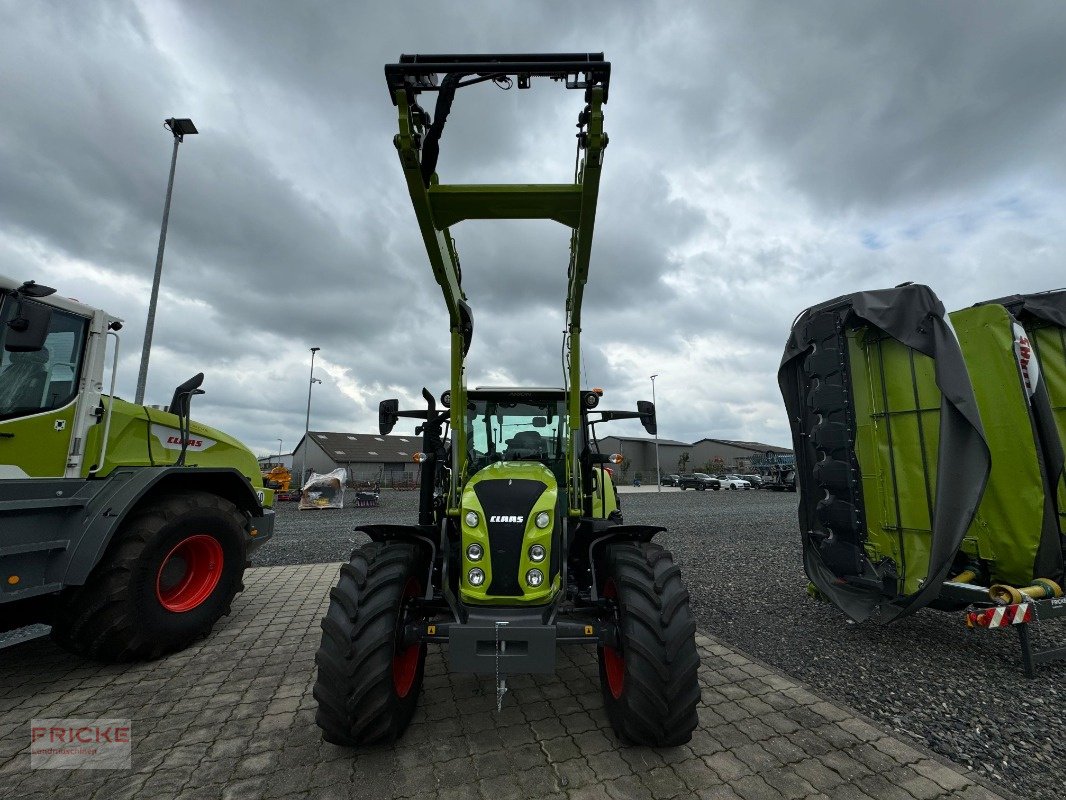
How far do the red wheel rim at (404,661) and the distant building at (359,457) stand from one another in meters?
37.5

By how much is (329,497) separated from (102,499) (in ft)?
50.4

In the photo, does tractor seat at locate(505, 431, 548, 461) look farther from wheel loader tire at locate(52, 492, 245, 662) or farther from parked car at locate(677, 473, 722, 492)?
parked car at locate(677, 473, 722, 492)

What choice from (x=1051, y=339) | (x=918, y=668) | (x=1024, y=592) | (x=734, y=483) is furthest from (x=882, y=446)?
(x=734, y=483)

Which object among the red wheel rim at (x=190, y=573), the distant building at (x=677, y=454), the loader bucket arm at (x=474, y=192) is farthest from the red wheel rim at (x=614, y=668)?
the distant building at (x=677, y=454)

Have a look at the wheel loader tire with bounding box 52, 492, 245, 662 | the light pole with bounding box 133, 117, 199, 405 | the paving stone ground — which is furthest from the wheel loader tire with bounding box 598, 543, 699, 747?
the light pole with bounding box 133, 117, 199, 405

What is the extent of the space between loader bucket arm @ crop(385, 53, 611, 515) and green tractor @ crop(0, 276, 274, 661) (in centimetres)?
241

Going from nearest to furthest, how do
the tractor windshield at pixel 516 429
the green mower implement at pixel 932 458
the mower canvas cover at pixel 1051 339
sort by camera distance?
the green mower implement at pixel 932 458, the mower canvas cover at pixel 1051 339, the tractor windshield at pixel 516 429

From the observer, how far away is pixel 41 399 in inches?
147

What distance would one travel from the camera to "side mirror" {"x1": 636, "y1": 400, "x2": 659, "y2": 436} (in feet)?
15.5

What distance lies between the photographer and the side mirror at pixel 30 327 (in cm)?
327

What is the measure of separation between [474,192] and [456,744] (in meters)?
3.28

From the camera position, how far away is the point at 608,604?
122 inches

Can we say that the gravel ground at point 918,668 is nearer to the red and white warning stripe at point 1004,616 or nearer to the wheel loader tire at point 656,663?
the red and white warning stripe at point 1004,616

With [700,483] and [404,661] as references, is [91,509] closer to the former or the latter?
[404,661]
